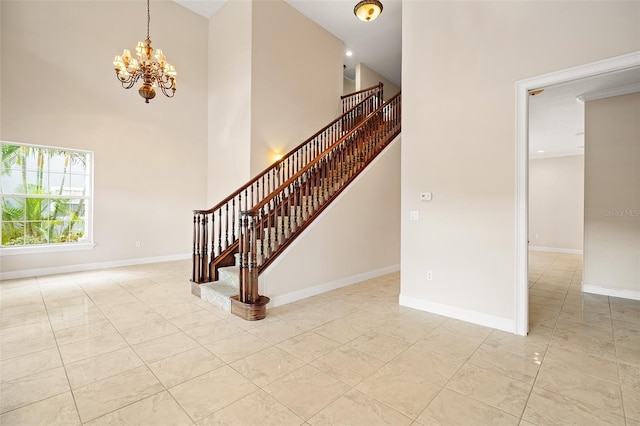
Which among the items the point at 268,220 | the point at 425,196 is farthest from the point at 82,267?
the point at 425,196

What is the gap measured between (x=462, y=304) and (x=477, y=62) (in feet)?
8.74

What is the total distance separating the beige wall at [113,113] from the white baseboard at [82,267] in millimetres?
62

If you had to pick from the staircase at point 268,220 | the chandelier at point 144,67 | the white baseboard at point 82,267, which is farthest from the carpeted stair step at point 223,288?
the white baseboard at point 82,267

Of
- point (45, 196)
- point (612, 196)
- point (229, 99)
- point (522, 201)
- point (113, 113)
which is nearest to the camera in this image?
point (522, 201)

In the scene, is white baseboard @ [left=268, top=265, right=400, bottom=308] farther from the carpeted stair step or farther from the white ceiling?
the white ceiling

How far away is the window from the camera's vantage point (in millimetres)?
4988

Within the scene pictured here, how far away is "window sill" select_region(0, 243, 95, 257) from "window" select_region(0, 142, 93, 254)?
0.02 metres

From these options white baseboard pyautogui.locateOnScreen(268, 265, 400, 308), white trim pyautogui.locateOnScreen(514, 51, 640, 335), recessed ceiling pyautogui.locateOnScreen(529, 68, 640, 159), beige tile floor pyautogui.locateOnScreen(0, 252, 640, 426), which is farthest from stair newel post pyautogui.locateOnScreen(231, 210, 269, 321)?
recessed ceiling pyautogui.locateOnScreen(529, 68, 640, 159)

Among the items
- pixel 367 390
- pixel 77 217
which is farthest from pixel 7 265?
pixel 367 390

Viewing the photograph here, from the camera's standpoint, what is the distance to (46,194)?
5.34 m

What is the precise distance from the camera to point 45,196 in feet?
17.4

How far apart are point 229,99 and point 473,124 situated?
16.9 feet

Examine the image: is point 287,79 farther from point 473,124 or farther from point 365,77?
point 473,124

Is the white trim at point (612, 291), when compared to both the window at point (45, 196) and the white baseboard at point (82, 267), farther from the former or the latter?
the window at point (45, 196)
